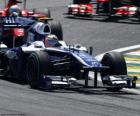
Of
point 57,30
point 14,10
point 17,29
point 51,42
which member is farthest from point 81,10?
point 51,42

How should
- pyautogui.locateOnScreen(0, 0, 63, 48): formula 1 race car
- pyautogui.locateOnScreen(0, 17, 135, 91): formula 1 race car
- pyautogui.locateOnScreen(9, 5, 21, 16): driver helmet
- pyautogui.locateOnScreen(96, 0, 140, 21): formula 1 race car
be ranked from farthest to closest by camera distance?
pyautogui.locateOnScreen(96, 0, 140, 21): formula 1 race car, pyautogui.locateOnScreen(9, 5, 21, 16): driver helmet, pyautogui.locateOnScreen(0, 0, 63, 48): formula 1 race car, pyautogui.locateOnScreen(0, 17, 135, 91): formula 1 race car

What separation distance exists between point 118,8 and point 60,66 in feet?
47.0

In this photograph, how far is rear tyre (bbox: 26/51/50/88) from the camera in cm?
1332

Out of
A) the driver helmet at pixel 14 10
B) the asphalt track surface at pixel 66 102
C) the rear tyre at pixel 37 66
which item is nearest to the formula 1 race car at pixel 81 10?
the driver helmet at pixel 14 10

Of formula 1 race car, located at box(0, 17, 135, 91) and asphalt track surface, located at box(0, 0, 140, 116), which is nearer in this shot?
asphalt track surface, located at box(0, 0, 140, 116)

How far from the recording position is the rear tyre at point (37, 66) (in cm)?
1332

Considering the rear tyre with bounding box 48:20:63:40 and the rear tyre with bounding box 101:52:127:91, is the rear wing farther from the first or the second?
the rear tyre with bounding box 101:52:127:91

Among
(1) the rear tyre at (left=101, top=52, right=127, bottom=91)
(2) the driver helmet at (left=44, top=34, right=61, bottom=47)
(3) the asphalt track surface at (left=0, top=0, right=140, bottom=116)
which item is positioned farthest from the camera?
(2) the driver helmet at (left=44, top=34, right=61, bottom=47)

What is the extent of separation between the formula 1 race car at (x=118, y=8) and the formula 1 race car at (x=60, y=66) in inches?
504

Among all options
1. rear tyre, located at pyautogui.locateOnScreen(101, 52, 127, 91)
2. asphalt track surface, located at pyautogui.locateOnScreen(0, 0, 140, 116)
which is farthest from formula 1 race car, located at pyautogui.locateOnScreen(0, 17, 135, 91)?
asphalt track surface, located at pyautogui.locateOnScreen(0, 0, 140, 116)

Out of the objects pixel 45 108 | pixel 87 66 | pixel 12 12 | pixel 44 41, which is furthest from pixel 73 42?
pixel 45 108

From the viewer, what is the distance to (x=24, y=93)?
497 inches

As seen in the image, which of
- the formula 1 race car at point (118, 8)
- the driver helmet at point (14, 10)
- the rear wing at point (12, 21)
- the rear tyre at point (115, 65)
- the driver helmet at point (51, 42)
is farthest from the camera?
the formula 1 race car at point (118, 8)

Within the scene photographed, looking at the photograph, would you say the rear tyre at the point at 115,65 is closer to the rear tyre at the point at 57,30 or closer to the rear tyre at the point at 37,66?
the rear tyre at the point at 37,66
